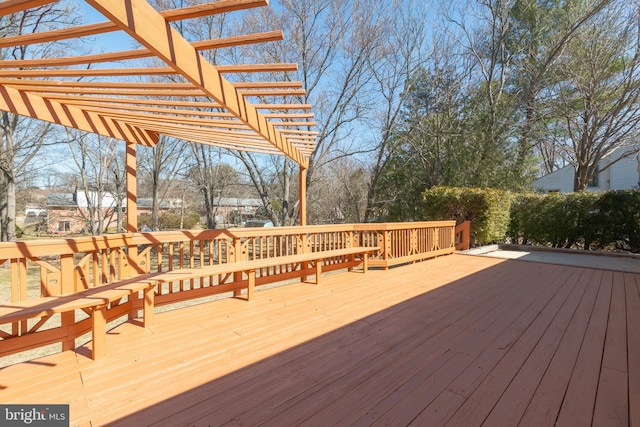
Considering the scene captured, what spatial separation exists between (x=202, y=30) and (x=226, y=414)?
13061 millimetres

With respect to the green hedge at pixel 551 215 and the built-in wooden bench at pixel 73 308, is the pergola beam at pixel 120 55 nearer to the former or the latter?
the built-in wooden bench at pixel 73 308

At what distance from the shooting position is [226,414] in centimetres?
180

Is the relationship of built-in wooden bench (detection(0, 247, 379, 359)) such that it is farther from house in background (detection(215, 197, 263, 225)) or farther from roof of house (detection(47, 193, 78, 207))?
roof of house (detection(47, 193, 78, 207))

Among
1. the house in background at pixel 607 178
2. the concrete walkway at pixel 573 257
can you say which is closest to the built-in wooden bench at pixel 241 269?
the concrete walkway at pixel 573 257

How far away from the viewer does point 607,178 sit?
16.8 metres

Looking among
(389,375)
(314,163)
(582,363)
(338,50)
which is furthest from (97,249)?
(338,50)

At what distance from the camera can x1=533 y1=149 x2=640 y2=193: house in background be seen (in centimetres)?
1533

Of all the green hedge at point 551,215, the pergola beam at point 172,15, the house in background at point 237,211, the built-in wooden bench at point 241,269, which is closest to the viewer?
the pergola beam at point 172,15

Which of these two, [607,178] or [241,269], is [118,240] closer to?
[241,269]

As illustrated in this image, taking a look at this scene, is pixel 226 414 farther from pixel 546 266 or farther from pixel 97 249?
pixel 546 266

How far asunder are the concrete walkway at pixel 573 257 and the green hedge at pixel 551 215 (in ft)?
1.89

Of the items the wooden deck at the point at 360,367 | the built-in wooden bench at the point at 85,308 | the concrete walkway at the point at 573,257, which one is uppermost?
the built-in wooden bench at the point at 85,308

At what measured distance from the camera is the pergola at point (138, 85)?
1.73 metres

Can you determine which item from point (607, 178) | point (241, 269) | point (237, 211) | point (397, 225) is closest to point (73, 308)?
point (241, 269)
